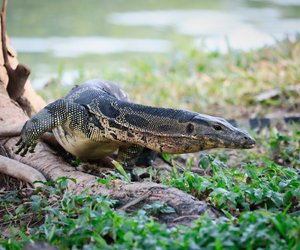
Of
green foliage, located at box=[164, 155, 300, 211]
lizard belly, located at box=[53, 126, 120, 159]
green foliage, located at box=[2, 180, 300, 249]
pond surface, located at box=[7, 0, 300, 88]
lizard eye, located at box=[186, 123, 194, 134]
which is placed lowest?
pond surface, located at box=[7, 0, 300, 88]

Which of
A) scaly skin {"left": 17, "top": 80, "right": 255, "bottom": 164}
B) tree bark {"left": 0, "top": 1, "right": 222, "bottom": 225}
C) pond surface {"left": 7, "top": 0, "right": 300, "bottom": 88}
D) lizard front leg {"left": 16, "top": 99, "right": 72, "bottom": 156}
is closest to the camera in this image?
tree bark {"left": 0, "top": 1, "right": 222, "bottom": 225}

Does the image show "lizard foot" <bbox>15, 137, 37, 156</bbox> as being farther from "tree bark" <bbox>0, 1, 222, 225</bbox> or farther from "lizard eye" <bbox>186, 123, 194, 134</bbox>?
"lizard eye" <bbox>186, 123, 194, 134</bbox>

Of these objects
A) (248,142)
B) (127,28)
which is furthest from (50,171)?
(127,28)

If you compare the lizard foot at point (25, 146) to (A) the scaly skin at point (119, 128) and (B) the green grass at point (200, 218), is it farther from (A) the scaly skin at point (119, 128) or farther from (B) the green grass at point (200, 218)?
(B) the green grass at point (200, 218)

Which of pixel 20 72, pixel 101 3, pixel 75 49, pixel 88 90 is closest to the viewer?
pixel 88 90

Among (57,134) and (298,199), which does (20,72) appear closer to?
(57,134)

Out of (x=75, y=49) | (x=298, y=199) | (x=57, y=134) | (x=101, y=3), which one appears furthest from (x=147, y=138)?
(x=101, y=3)

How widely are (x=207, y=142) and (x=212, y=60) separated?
17.4ft

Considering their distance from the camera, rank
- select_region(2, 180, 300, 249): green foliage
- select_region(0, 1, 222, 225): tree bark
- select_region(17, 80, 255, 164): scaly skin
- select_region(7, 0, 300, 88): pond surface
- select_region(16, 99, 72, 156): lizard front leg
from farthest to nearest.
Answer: select_region(7, 0, 300, 88): pond surface → select_region(16, 99, 72, 156): lizard front leg → select_region(17, 80, 255, 164): scaly skin → select_region(0, 1, 222, 225): tree bark → select_region(2, 180, 300, 249): green foliage

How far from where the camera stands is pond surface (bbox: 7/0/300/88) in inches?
451

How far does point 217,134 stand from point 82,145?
116 centimetres

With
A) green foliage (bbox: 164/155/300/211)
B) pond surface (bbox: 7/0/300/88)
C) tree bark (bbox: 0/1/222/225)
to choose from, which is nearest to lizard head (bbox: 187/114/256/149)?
green foliage (bbox: 164/155/300/211)

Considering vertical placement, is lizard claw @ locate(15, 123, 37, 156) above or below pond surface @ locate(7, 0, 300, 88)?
above

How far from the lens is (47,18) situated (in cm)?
1445
